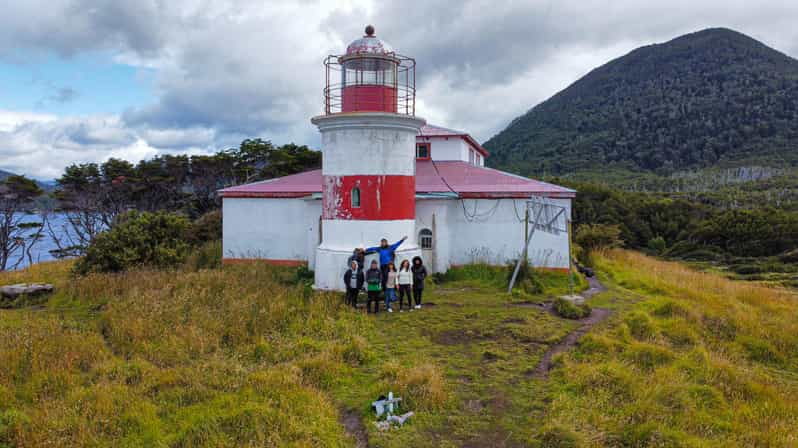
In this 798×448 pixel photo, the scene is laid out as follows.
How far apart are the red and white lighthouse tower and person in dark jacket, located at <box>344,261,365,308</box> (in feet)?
4.76

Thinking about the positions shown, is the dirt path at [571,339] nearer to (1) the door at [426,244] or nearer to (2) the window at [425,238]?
→ (1) the door at [426,244]

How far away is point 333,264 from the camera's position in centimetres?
1282

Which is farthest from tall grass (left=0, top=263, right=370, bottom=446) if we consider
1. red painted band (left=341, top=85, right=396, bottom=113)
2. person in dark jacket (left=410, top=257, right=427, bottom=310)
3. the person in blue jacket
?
red painted band (left=341, top=85, right=396, bottom=113)

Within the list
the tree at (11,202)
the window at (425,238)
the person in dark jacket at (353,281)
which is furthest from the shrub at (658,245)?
the tree at (11,202)

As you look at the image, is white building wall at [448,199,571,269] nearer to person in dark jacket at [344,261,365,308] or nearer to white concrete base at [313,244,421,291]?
white concrete base at [313,244,421,291]

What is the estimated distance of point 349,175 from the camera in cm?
1277

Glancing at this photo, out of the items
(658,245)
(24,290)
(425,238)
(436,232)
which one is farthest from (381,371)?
(658,245)

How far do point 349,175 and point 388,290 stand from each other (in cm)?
321

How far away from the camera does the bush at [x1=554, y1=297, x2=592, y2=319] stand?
10.7m

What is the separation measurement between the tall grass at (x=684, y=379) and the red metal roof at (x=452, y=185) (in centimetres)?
470

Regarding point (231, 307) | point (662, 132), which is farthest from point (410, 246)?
point (662, 132)

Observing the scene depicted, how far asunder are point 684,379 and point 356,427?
4.66m

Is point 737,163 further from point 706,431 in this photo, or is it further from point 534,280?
point 706,431

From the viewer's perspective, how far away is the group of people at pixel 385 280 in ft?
36.6
